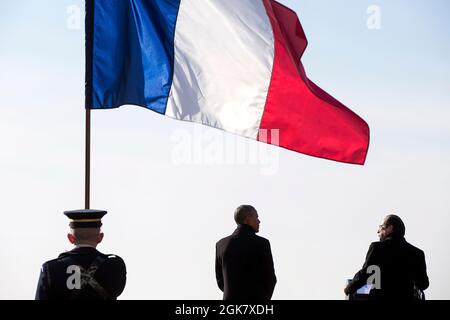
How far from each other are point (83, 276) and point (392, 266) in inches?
153

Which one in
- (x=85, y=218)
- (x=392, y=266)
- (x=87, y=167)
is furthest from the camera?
(x=392, y=266)

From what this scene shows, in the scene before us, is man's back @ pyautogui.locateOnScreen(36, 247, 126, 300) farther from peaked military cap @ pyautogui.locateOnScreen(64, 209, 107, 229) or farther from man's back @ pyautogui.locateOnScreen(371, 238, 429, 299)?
man's back @ pyautogui.locateOnScreen(371, 238, 429, 299)

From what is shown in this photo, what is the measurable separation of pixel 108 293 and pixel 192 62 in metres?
3.94

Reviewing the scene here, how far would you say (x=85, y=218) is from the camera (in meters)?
10.5

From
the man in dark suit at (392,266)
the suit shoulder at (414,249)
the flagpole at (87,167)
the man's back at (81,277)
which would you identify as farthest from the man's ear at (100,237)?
the suit shoulder at (414,249)

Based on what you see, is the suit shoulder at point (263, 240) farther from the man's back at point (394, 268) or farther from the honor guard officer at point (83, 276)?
the honor guard officer at point (83, 276)

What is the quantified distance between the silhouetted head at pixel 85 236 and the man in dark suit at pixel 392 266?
3.37m

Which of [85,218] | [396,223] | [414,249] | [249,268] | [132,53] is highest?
[132,53]

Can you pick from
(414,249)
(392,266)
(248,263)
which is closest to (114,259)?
(248,263)

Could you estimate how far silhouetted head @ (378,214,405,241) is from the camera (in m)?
12.5

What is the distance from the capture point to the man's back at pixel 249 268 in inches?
501

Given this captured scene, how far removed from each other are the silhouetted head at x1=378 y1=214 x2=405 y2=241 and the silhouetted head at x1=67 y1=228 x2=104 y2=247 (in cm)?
355

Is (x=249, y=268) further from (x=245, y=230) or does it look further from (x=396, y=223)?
(x=396, y=223)
